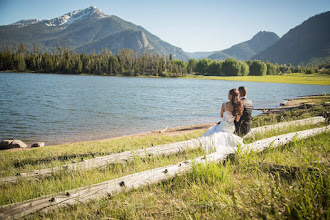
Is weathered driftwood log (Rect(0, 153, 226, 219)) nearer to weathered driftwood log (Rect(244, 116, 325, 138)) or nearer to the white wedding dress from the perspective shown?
the white wedding dress

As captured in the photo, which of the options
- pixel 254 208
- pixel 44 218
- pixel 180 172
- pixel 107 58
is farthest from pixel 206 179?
pixel 107 58

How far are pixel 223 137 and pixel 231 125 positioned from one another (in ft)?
3.29

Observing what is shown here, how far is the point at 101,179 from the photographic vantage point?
4.92 m

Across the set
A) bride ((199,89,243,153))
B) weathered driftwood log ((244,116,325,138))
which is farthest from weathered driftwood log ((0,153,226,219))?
weathered driftwood log ((244,116,325,138))

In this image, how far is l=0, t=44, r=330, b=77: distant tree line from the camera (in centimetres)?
13538

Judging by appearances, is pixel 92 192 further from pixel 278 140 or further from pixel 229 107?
pixel 229 107

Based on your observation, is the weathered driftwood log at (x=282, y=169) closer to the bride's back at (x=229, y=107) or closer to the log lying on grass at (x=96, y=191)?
the log lying on grass at (x=96, y=191)

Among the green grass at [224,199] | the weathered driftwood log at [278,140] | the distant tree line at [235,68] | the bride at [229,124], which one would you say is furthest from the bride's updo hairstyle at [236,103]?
the distant tree line at [235,68]

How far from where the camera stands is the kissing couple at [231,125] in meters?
7.37

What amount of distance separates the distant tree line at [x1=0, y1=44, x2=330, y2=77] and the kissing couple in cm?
14925

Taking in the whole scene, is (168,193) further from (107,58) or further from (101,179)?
(107,58)

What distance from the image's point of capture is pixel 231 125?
8.27 meters

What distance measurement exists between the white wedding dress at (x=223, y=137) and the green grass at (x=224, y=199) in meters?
2.08

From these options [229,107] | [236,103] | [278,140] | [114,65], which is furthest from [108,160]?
[114,65]
